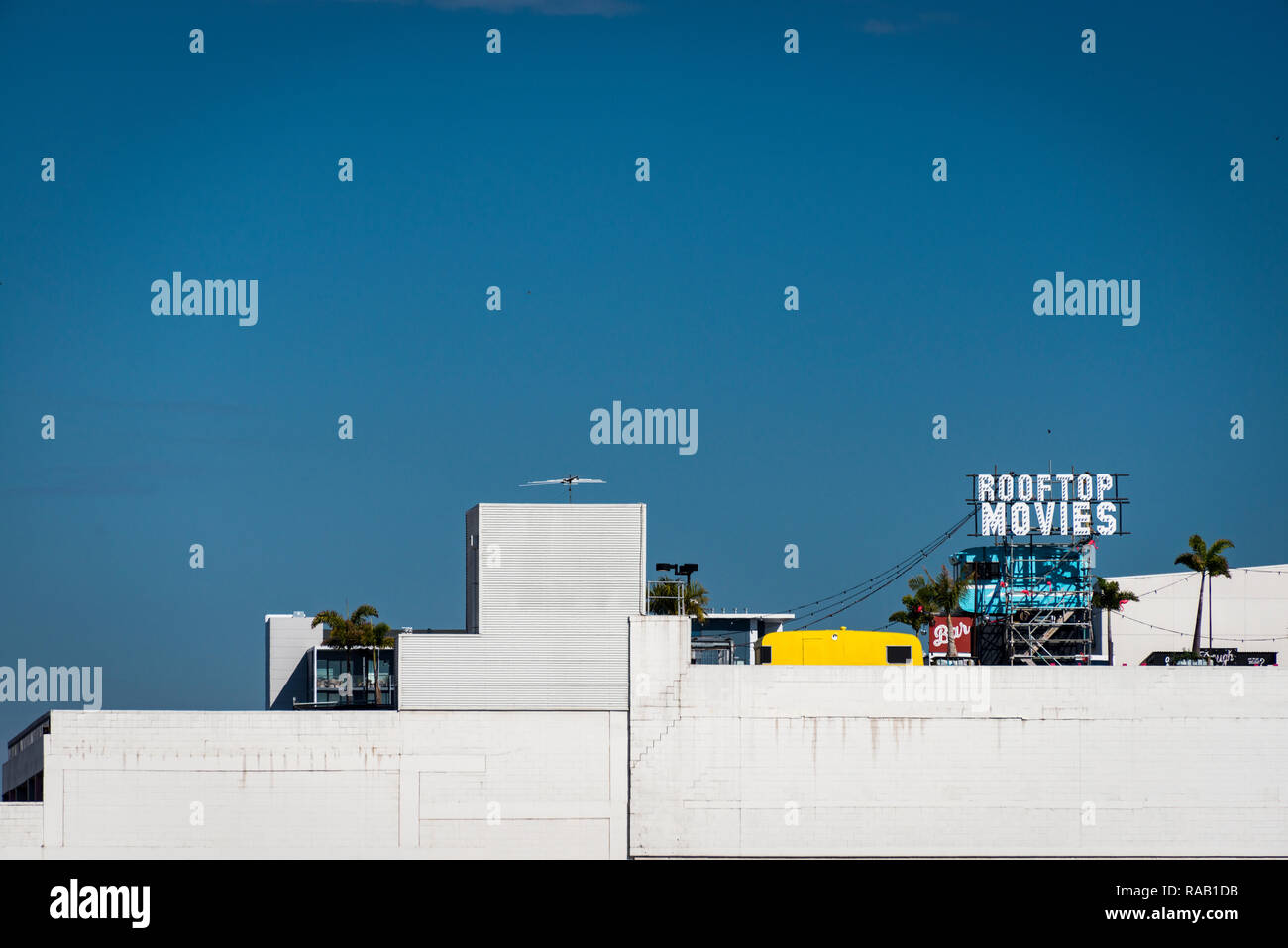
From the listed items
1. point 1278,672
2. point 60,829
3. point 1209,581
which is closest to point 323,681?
point 60,829

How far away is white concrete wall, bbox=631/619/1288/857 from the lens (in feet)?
269

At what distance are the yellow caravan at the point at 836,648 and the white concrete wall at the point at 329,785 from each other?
1389 centimetres

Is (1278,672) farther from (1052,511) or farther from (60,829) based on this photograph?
(60,829)

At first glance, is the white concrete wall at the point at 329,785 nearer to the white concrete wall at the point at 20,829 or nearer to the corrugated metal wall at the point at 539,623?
the white concrete wall at the point at 20,829

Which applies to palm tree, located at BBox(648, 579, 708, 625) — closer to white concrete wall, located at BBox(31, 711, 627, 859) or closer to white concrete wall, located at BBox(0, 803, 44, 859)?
white concrete wall, located at BBox(31, 711, 627, 859)

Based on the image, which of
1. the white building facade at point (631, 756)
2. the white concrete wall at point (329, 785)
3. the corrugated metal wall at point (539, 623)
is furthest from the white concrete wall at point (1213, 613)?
the white concrete wall at point (329, 785)

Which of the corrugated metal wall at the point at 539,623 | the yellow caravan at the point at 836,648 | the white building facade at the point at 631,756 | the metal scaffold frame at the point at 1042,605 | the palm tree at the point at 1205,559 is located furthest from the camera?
the palm tree at the point at 1205,559

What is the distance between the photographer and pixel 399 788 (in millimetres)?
80750

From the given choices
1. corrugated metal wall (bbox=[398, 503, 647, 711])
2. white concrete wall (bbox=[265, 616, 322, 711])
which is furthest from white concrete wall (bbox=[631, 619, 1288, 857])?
white concrete wall (bbox=[265, 616, 322, 711])

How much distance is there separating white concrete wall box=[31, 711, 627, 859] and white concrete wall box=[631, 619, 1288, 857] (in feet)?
14.2

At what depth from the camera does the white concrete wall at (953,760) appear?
8200 cm
